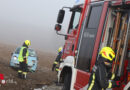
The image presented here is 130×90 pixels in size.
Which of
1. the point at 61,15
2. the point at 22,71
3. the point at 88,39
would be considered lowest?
the point at 22,71

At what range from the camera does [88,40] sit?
21.5ft

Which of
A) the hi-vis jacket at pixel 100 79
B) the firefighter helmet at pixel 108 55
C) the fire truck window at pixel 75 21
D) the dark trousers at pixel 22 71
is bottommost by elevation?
the dark trousers at pixel 22 71

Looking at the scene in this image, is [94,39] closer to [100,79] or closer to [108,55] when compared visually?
[108,55]

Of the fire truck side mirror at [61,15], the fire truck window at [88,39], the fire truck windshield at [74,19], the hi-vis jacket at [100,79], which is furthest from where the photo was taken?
the fire truck side mirror at [61,15]

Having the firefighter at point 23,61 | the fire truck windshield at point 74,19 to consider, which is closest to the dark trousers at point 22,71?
→ the firefighter at point 23,61

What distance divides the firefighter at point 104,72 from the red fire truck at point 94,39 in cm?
27

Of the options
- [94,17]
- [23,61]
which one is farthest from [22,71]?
[94,17]

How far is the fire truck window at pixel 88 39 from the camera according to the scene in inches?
249

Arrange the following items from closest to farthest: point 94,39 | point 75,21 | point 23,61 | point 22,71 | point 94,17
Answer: point 94,39, point 94,17, point 75,21, point 22,71, point 23,61

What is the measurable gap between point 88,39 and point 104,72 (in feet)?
5.73

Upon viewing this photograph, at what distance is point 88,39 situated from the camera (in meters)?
6.57

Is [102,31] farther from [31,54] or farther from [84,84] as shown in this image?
[31,54]

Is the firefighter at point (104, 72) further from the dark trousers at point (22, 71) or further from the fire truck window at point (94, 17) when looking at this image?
the dark trousers at point (22, 71)

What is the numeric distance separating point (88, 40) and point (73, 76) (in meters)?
1.00
